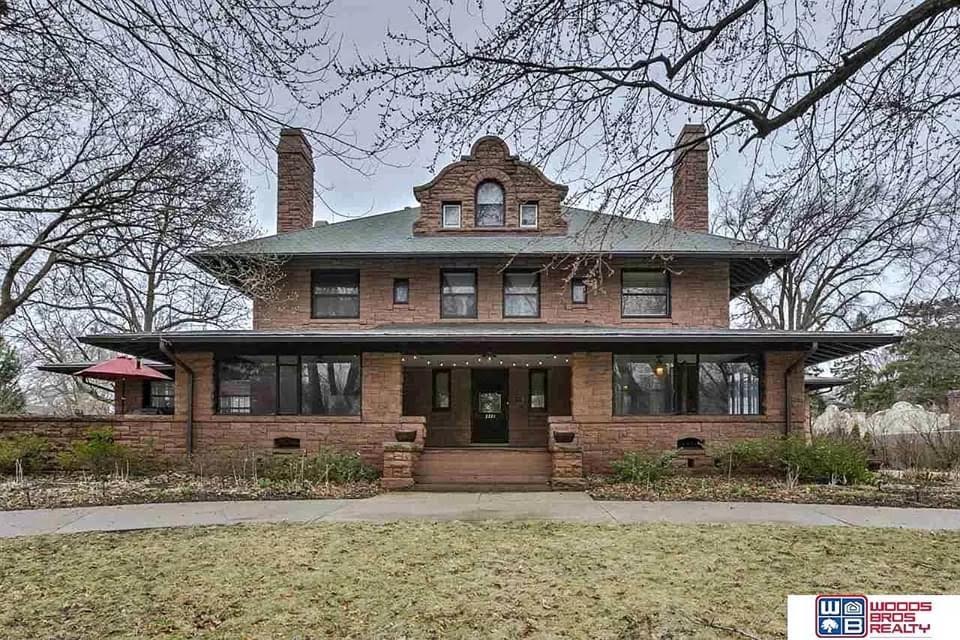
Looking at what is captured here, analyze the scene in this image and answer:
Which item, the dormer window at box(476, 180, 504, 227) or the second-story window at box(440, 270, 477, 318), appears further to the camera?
the dormer window at box(476, 180, 504, 227)

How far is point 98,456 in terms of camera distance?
12102 mm

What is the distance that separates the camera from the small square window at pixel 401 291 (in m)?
15.7

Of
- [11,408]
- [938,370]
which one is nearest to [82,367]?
[11,408]

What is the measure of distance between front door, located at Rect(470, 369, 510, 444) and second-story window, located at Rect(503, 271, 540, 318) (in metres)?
2.12

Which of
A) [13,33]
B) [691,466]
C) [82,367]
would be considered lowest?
[691,466]

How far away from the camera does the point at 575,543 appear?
22.0 feet

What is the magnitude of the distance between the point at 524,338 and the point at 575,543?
650 cm

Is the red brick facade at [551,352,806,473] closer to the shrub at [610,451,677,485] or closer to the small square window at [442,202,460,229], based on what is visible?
the shrub at [610,451,677,485]

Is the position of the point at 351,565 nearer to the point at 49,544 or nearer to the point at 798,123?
the point at 49,544

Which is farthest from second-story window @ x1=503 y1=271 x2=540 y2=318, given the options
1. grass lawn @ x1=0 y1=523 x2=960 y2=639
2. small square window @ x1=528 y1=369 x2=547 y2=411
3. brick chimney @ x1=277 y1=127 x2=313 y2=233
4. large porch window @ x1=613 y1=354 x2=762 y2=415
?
grass lawn @ x1=0 y1=523 x2=960 y2=639

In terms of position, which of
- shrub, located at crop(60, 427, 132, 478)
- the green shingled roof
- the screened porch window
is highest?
the green shingled roof

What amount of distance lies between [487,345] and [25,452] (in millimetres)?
9868

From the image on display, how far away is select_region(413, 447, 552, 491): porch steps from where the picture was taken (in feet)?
39.2

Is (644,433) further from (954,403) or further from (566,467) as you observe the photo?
(954,403)
